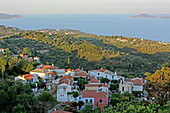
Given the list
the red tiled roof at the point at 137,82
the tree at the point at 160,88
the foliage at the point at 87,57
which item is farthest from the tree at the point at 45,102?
the foliage at the point at 87,57

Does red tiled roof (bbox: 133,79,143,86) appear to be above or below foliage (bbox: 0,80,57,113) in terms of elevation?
below

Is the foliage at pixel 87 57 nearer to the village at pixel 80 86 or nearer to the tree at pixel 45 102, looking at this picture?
the village at pixel 80 86

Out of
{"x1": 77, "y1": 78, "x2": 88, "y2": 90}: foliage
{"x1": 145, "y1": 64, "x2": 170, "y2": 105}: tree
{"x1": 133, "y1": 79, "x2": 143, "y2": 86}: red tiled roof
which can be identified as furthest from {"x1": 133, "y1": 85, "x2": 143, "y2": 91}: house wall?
{"x1": 77, "y1": 78, "x2": 88, "y2": 90}: foliage

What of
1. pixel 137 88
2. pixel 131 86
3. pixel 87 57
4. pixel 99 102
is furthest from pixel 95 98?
pixel 87 57

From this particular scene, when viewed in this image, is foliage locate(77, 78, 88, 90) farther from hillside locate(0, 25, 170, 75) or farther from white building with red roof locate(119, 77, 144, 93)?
hillside locate(0, 25, 170, 75)

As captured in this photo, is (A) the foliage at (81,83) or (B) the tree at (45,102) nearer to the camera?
(B) the tree at (45,102)

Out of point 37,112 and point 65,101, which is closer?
point 37,112

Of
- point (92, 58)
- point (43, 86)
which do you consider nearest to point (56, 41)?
point (92, 58)

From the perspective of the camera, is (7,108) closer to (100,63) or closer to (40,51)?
(100,63)
